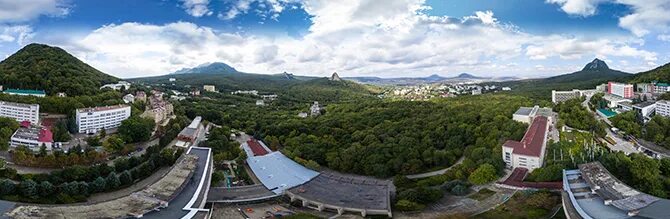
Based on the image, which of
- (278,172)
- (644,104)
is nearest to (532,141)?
(278,172)

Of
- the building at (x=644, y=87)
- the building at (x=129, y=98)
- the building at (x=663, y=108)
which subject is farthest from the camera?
the building at (x=644, y=87)

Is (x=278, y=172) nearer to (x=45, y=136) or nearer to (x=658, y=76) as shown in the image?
(x=45, y=136)

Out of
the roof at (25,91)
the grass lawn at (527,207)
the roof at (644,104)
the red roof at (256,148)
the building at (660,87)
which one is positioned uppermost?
the roof at (25,91)

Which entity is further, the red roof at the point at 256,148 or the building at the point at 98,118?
the red roof at the point at 256,148

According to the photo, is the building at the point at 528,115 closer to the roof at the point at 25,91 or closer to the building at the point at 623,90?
the building at the point at 623,90

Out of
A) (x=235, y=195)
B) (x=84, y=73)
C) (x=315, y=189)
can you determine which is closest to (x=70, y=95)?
(x=84, y=73)

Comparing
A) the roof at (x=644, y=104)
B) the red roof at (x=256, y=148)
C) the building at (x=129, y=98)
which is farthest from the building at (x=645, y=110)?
the building at (x=129, y=98)

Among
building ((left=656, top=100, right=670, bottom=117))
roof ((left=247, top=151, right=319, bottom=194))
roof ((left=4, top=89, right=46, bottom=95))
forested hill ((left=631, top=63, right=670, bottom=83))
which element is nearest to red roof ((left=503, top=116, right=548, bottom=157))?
building ((left=656, top=100, right=670, bottom=117))
